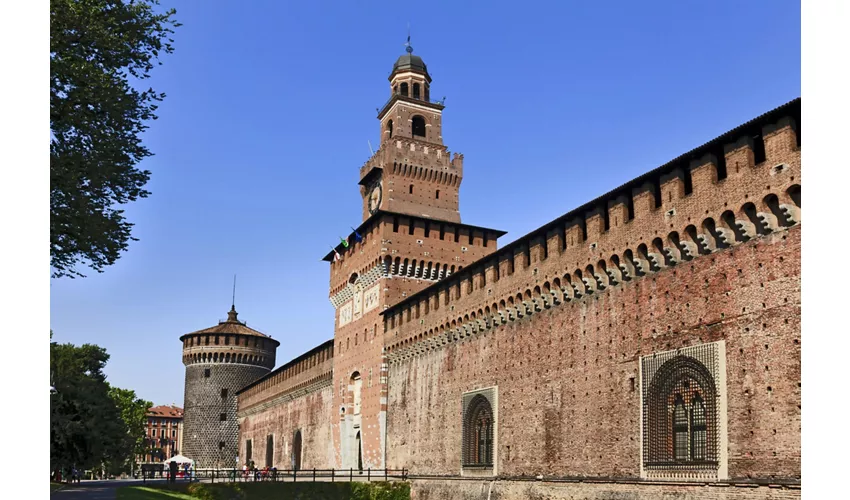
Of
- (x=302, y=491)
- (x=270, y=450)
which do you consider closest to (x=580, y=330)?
(x=302, y=491)

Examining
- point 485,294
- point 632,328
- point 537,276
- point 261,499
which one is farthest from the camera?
point 261,499

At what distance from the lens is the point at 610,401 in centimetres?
2105

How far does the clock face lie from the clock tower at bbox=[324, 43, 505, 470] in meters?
0.06

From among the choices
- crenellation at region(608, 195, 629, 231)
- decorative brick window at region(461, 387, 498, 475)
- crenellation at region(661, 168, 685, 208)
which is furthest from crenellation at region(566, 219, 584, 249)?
decorative brick window at region(461, 387, 498, 475)

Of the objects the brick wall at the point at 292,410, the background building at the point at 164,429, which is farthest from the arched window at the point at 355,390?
the background building at the point at 164,429

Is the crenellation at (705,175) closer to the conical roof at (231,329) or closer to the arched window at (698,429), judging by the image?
the arched window at (698,429)

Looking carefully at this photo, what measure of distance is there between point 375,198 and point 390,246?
16.2 ft

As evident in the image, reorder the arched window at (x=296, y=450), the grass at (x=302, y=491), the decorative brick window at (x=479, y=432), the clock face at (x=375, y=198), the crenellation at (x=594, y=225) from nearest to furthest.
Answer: the crenellation at (x=594, y=225) < the decorative brick window at (x=479, y=432) < the grass at (x=302, y=491) < the clock face at (x=375, y=198) < the arched window at (x=296, y=450)

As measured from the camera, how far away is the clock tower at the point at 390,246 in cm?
3669

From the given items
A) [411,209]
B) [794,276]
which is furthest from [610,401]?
[411,209]

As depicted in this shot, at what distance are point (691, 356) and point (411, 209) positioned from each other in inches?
851

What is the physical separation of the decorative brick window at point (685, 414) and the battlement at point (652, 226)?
2.33 m

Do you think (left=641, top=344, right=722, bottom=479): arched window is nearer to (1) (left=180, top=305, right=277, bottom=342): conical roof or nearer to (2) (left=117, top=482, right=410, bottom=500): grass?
(2) (left=117, top=482, right=410, bottom=500): grass
